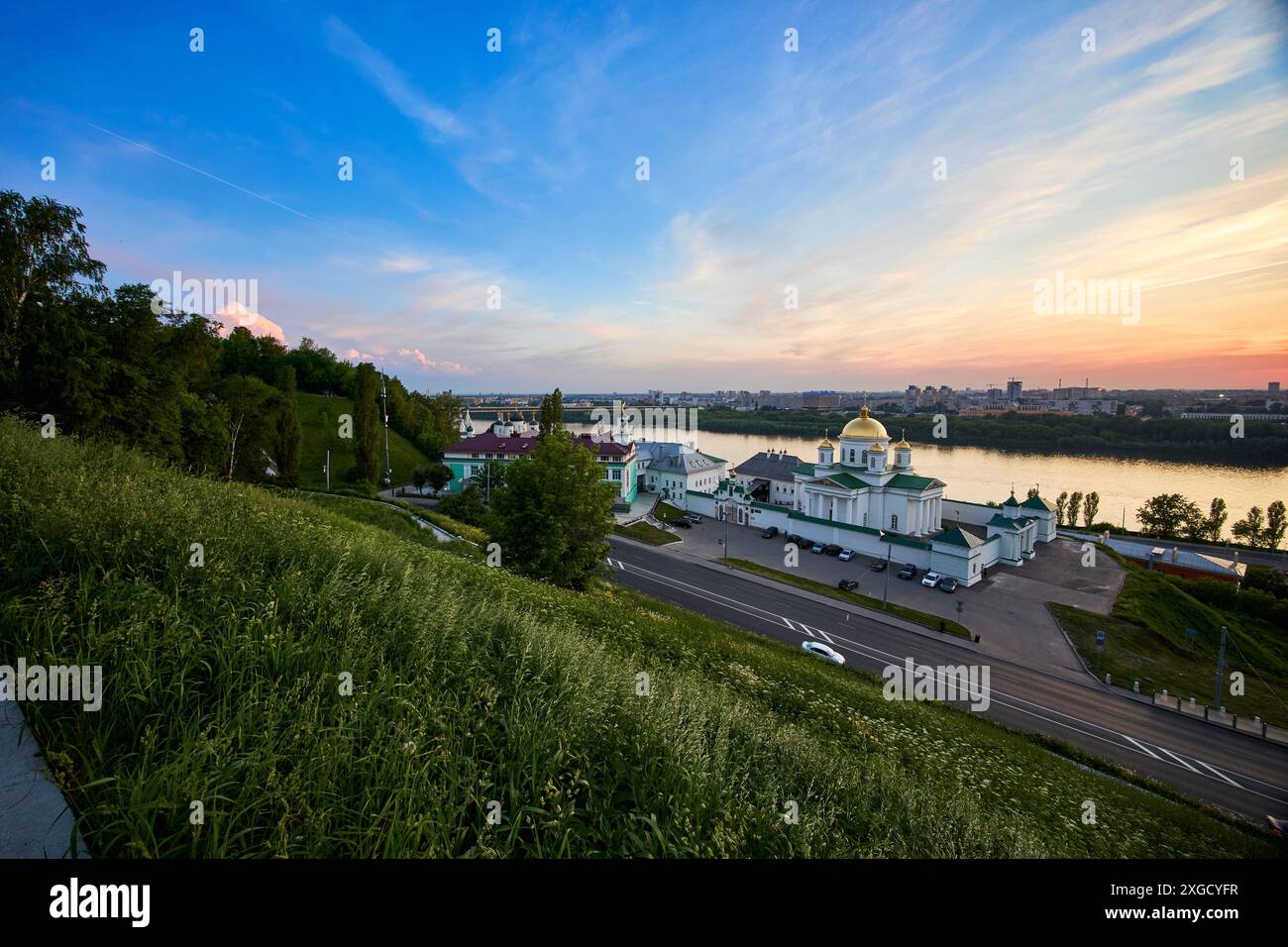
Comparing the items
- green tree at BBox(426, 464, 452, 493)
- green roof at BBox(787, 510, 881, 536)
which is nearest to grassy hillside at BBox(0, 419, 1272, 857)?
green roof at BBox(787, 510, 881, 536)

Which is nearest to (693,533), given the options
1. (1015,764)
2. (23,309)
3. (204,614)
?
(1015,764)

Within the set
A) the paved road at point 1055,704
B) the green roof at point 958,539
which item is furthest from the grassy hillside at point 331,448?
the green roof at point 958,539

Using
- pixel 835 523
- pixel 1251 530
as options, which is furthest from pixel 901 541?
pixel 1251 530

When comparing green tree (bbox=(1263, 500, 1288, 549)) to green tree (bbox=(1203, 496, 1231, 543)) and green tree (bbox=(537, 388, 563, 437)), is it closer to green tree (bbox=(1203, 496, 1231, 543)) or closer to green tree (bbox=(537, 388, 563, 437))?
green tree (bbox=(1203, 496, 1231, 543))

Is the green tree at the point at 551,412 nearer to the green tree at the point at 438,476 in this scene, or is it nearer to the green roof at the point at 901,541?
the green tree at the point at 438,476

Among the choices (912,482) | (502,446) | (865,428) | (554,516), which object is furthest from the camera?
(502,446)

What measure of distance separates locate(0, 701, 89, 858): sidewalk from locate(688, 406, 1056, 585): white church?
31.8 metres

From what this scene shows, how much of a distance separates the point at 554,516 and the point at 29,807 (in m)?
A: 14.5

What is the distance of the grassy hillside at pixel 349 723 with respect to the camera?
7.54 feet

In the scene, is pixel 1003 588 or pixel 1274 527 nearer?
pixel 1003 588

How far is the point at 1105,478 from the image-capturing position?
61.0 metres

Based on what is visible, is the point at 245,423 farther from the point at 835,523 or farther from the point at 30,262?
the point at 835,523

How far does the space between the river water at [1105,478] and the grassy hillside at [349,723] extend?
4347cm
